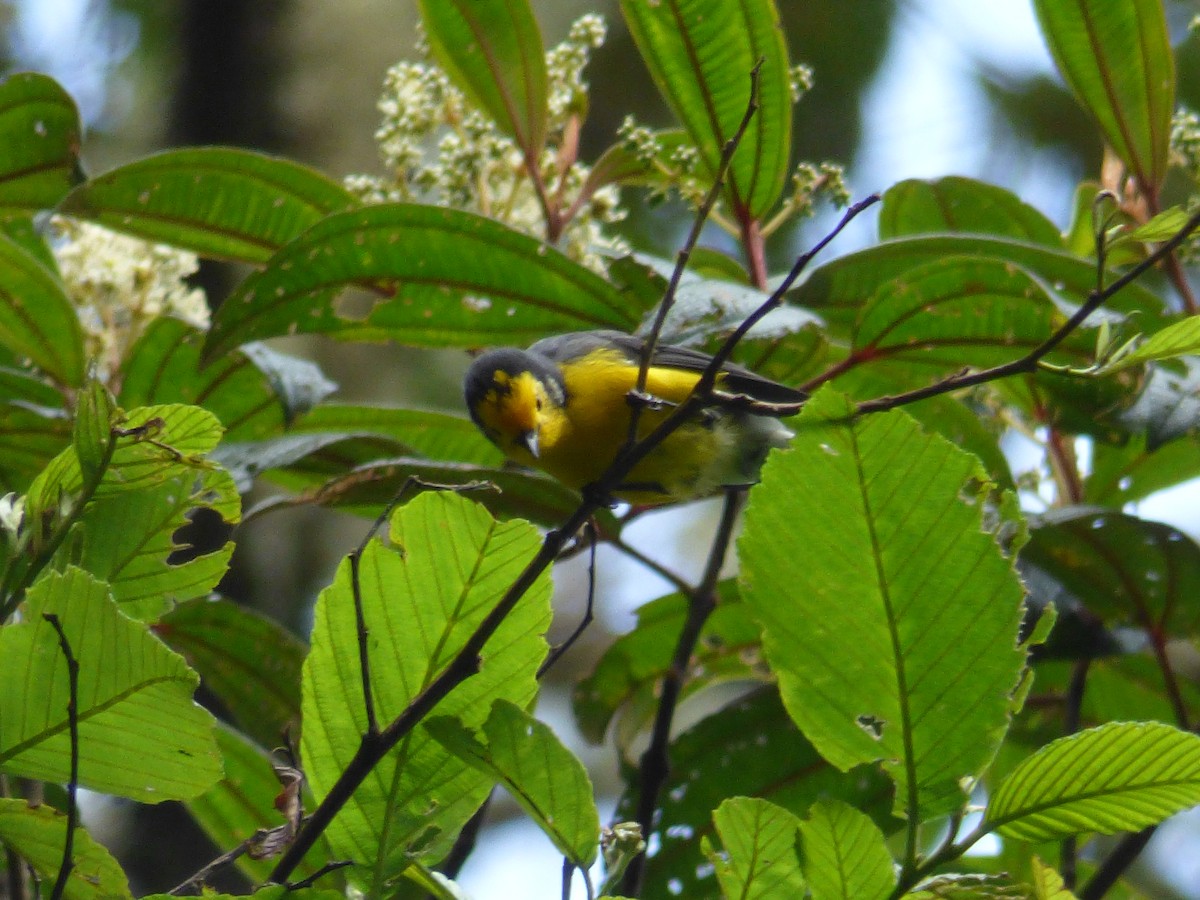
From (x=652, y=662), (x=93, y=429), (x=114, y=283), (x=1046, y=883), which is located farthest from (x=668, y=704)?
(x=114, y=283)

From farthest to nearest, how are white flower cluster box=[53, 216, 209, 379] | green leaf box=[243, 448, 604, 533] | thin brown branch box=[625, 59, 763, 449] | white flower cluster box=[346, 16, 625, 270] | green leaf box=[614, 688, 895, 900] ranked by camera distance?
white flower cluster box=[53, 216, 209, 379] < white flower cluster box=[346, 16, 625, 270] < green leaf box=[614, 688, 895, 900] < green leaf box=[243, 448, 604, 533] < thin brown branch box=[625, 59, 763, 449]

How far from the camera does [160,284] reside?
2.52m

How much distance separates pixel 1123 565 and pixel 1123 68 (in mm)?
788

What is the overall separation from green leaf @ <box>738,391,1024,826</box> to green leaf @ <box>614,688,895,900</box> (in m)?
0.90

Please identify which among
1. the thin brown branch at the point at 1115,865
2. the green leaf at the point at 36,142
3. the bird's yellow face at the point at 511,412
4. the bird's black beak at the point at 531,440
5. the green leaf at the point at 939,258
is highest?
the green leaf at the point at 36,142

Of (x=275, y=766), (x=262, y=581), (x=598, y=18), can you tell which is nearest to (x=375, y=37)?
(x=262, y=581)

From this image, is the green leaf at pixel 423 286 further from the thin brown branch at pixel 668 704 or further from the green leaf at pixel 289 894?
the green leaf at pixel 289 894

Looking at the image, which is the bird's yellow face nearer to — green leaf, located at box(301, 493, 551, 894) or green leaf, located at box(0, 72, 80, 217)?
green leaf, located at box(0, 72, 80, 217)

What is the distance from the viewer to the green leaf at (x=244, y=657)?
2.12 m

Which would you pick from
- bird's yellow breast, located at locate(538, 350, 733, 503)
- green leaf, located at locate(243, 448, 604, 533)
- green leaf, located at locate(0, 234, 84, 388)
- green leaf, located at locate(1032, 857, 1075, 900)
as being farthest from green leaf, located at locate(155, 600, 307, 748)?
green leaf, located at locate(1032, 857, 1075, 900)

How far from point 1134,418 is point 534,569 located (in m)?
0.98

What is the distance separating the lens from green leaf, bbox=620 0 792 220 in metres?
1.93

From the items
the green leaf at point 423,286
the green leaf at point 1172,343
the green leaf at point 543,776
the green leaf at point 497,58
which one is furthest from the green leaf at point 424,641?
the green leaf at point 497,58

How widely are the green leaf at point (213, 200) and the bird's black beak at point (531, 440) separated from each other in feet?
1.65
